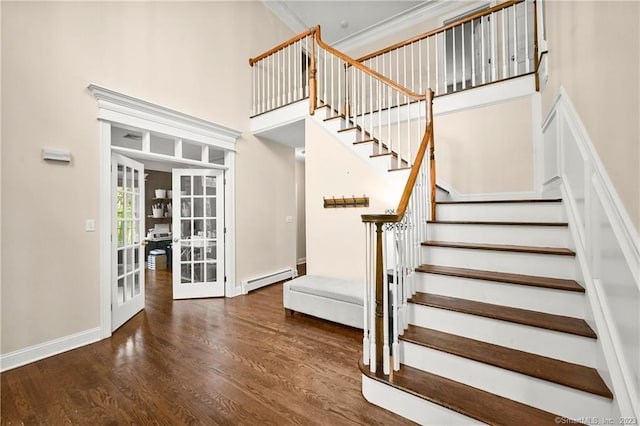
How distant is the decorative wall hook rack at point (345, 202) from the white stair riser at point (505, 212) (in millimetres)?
946

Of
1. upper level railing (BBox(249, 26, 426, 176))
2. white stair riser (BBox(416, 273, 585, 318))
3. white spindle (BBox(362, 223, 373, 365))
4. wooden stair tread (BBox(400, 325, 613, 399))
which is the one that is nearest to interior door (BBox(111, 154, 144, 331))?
upper level railing (BBox(249, 26, 426, 176))

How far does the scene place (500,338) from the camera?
1600 mm

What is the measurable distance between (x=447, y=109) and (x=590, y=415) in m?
3.61

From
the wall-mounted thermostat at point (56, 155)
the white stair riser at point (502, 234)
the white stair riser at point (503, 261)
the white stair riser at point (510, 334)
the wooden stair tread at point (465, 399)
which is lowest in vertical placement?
the wooden stair tread at point (465, 399)

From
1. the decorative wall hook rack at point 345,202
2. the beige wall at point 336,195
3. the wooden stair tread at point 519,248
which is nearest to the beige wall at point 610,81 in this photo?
the wooden stair tread at point 519,248

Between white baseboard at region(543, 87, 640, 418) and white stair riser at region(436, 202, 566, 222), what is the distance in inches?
8.4

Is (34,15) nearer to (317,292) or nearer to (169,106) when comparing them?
(169,106)

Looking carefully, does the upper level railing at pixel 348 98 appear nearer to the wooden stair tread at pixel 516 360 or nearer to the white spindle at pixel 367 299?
the white spindle at pixel 367 299

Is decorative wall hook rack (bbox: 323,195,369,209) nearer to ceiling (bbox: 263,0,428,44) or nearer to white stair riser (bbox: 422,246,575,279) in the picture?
A: white stair riser (bbox: 422,246,575,279)

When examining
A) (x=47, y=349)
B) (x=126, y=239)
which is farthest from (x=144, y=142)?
(x=47, y=349)

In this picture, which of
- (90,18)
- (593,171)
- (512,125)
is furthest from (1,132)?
(512,125)

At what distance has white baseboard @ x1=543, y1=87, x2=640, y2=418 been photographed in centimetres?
108

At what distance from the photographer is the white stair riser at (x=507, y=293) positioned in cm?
157

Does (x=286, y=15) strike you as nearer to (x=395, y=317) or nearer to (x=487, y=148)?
(x=487, y=148)
